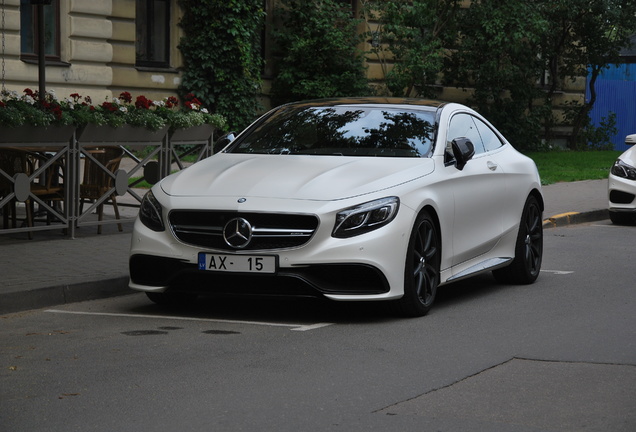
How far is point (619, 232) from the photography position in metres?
15.7

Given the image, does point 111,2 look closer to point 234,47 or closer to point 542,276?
point 234,47

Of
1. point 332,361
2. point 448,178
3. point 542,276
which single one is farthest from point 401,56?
point 332,361

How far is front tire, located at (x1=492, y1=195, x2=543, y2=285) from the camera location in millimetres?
10414

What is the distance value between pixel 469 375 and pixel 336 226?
1753 millimetres

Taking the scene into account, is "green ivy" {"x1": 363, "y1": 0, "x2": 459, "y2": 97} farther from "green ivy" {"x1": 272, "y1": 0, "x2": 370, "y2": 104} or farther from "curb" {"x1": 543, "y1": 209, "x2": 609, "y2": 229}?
"curb" {"x1": 543, "y1": 209, "x2": 609, "y2": 229}

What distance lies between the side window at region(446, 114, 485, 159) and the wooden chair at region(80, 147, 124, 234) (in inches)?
182

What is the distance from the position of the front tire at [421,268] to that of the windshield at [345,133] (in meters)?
0.70

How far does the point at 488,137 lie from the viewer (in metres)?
10.4

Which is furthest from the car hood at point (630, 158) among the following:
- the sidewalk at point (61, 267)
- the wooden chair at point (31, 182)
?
the wooden chair at point (31, 182)

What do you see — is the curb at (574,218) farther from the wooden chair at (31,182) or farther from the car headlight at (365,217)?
the car headlight at (365,217)

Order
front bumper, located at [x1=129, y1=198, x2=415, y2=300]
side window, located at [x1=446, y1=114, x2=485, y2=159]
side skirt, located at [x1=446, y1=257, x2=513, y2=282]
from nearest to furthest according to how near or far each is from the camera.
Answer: front bumper, located at [x1=129, y1=198, x2=415, y2=300] → side skirt, located at [x1=446, y1=257, x2=513, y2=282] → side window, located at [x1=446, y1=114, x2=485, y2=159]

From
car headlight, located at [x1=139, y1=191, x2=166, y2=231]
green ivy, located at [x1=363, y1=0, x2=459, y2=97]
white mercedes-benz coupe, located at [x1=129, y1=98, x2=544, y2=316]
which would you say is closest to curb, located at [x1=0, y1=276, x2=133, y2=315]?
white mercedes-benz coupe, located at [x1=129, y1=98, x2=544, y2=316]

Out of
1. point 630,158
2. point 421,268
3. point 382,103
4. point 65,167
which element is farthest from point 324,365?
point 630,158

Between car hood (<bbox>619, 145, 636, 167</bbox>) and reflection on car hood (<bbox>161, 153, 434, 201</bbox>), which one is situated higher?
reflection on car hood (<bbox>161, 153, 434, 201</bbox>)
